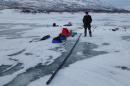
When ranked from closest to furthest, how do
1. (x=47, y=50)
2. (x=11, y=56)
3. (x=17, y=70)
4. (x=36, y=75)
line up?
(x=36, y=75) → (x=17, y=70) → (x=11, y=56) → (x=47, y=50)

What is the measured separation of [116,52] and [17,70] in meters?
4.81

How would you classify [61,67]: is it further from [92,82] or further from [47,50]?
[47,50]

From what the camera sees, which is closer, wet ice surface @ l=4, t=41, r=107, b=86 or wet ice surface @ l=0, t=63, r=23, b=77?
wet ice surface @ l=4, t=41, r=107, b=86

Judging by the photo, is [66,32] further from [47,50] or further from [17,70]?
[17,70]

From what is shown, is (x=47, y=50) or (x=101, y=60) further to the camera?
(x=47, y=50)

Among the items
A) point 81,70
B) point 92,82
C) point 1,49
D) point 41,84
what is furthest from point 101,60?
point 1,49

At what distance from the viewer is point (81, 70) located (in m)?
7.79

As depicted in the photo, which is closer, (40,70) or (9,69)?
(40,70)

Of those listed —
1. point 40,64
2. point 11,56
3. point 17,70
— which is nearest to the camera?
point 17,70

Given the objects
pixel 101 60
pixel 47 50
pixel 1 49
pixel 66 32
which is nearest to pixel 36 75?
pixel 101 60

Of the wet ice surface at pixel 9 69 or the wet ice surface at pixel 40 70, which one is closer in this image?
the wet ice surface at pixel 40 70

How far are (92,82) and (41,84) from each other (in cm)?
134

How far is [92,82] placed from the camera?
6590mm

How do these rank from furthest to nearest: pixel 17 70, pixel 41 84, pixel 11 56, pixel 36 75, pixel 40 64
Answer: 1. pixel 11 56
2. pixel 40 64
3. pixel 17 70
4. pixel 36 75
5. pixel 41 84
